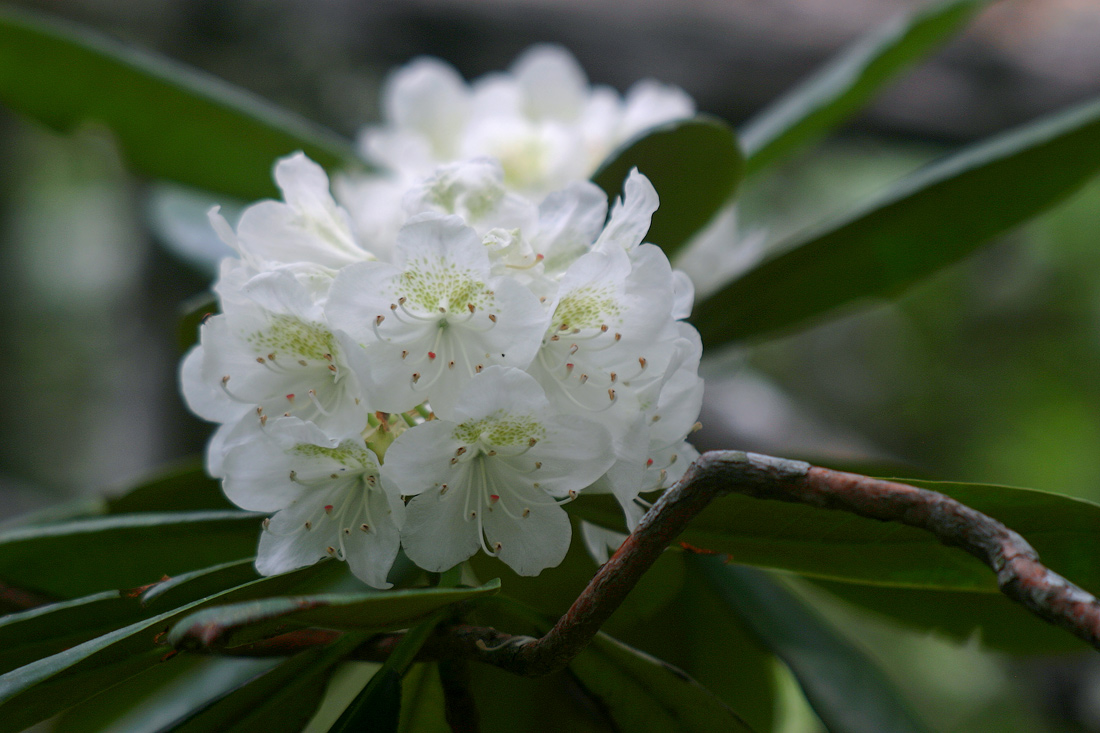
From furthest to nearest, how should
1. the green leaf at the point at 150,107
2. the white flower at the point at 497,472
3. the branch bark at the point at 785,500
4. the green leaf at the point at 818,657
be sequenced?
the green leaf at the point at 150,107 → the green leaf at the point at 818,657 → the white flower at the point at 497,472 → the branch bark at the point at 785,500

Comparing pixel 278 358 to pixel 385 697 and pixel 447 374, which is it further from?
pixel 385 697

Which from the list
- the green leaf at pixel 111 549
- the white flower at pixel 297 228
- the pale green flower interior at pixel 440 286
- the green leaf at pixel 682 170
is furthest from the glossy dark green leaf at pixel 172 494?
the green leaf at pixel 682 170

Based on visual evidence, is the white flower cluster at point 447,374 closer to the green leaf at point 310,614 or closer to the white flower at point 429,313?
the white flower at point 429,313

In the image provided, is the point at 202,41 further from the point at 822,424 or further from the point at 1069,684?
the point at 1069,684

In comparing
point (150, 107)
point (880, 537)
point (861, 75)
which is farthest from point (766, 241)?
point (150, 107)

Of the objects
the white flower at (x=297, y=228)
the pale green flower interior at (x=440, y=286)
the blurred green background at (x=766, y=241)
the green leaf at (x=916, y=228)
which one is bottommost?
the pale green flower interior at (x=440, y=286)

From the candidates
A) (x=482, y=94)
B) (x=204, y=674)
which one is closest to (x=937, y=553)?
(x=204, y=674)
